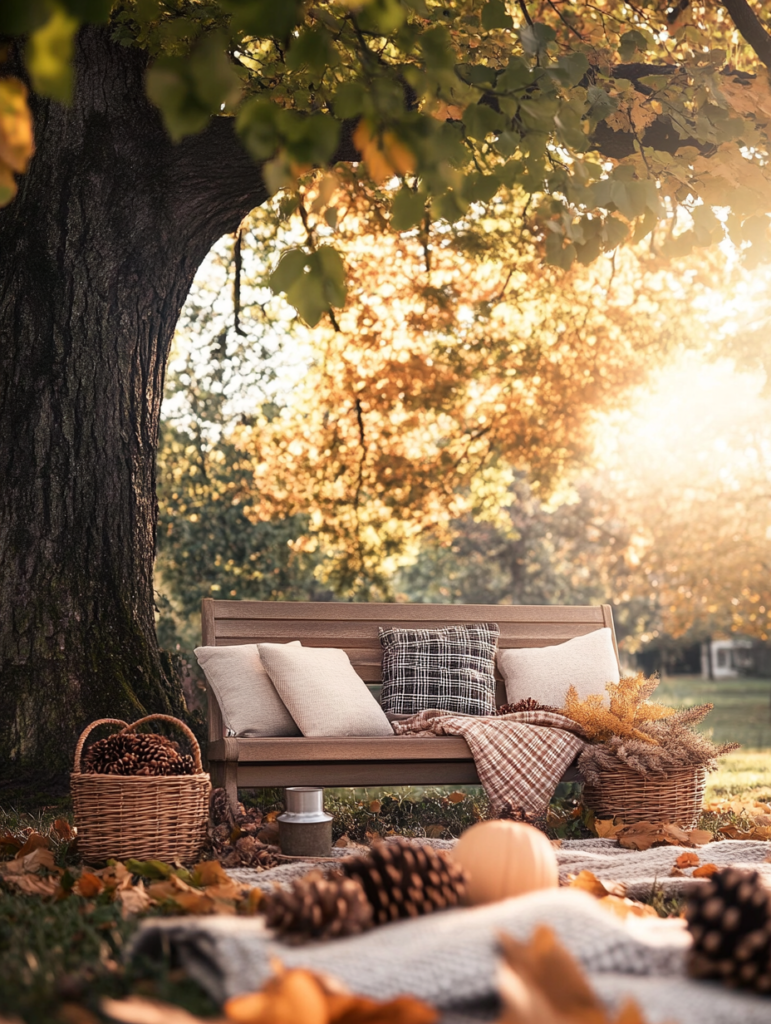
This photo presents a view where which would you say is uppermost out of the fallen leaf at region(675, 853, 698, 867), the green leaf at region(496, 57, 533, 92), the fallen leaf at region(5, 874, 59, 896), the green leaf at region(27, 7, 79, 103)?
the green leaf at region(496, 57, 533, 92)

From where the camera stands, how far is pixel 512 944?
1750 millimetres

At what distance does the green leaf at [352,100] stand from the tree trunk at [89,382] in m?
2.83

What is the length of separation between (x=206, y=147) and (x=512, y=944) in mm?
4392

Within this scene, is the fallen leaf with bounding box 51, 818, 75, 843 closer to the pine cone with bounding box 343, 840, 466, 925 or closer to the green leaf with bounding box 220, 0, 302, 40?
the pine cone with bounding box 343, 840, 466, 925

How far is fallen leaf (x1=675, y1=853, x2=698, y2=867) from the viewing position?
3.37 m

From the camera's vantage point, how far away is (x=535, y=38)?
330 cm

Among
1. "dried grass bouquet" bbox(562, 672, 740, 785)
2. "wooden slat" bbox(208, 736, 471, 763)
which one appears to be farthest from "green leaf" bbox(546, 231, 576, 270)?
"wooden slat" bbox(208, 736, 471, 763)

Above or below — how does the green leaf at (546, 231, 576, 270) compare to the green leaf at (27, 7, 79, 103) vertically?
above

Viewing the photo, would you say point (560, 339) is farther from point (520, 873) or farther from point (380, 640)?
point (520, 873)

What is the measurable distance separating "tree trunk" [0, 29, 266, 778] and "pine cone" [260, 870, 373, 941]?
8.69ft

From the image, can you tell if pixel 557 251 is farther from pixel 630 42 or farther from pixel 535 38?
pixel 630 42

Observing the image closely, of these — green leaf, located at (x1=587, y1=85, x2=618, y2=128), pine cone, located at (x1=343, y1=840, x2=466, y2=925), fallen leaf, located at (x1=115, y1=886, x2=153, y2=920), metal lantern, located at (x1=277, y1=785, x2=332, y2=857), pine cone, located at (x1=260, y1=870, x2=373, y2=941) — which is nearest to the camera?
pine cone, located at (x1=260, y1=870, x2=373, y2=941)

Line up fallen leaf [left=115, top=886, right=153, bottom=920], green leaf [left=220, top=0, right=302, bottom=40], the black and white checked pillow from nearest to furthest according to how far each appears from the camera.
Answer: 1. green leaf [left=220, top=0, right=302, bottom=40]
2. fallen leaf [left=115, top=886, right=153, bottom=920]
3. the black and white checked pillow

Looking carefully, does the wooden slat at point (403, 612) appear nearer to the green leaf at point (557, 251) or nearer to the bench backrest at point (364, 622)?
the bench backrest at point (364, 622)
